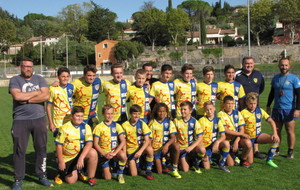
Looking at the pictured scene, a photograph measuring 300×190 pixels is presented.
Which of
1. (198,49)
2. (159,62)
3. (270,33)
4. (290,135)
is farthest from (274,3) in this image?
(290,135)

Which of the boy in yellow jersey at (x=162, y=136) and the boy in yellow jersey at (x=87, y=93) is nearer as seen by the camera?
the boy in yellow jersey at (x=162, y=136)

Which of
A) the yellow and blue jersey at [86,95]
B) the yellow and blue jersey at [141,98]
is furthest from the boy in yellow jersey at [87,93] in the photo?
the yellow and blue jersey at [141,98]

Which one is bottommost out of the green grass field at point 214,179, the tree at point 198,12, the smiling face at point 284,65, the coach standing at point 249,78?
the green grass field at point 214,179

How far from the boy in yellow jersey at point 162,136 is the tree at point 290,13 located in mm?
57085

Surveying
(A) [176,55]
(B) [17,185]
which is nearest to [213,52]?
(A) [176,55]

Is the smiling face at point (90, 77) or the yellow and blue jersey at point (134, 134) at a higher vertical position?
the smiling face at point (90, 77)

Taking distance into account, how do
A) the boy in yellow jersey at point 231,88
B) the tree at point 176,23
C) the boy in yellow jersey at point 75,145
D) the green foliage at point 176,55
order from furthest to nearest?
the tree at point 176,23 < the green foliage at point 176,55 < the boy in yellow jersey at point 231,88 < the boy in yellow jersey at point 75,145

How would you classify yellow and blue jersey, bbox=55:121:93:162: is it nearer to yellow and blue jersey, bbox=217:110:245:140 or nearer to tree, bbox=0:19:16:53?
yellow and blue jersey, bbox=217:110:245:140

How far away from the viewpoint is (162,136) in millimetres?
5512

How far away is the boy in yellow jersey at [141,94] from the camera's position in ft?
18.9

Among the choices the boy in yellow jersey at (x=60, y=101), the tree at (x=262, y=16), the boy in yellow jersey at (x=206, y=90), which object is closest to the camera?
the boy in yellow jersey at (x=60, y=101)

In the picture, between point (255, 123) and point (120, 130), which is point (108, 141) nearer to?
point (120, 130)

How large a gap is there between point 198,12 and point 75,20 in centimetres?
3423

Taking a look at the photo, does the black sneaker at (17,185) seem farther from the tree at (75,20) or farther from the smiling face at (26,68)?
the tree at (75,20)
